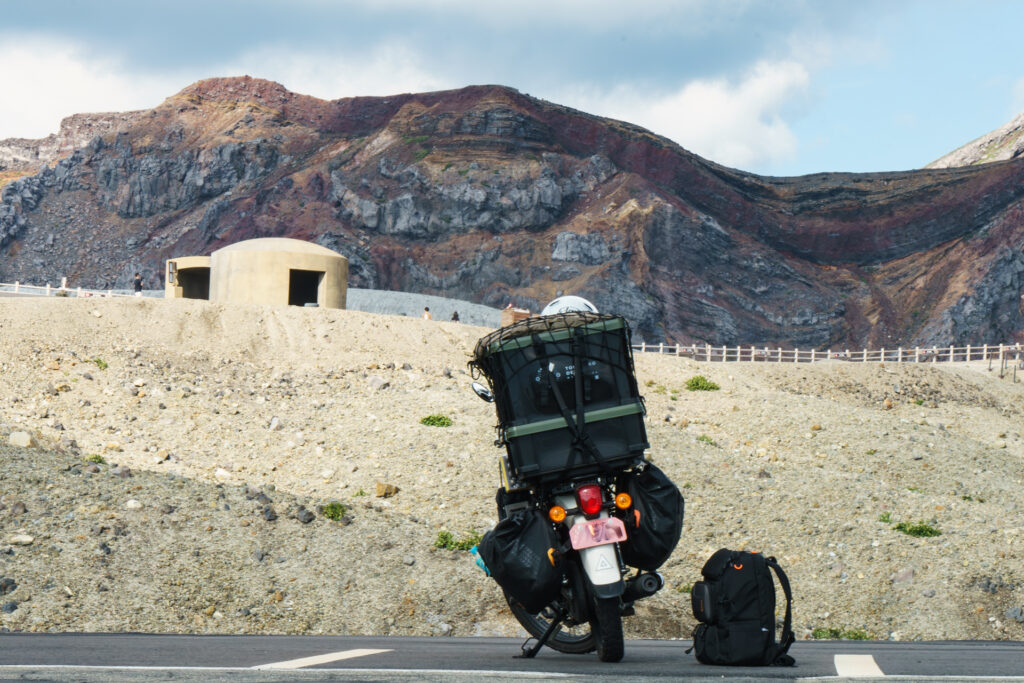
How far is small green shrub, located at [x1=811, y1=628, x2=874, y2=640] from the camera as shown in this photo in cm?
1186

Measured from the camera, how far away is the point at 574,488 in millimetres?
6590

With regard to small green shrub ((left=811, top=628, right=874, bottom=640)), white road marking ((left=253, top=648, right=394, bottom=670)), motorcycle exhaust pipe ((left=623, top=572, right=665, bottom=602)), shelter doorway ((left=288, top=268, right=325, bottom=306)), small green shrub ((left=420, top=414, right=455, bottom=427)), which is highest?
shelter doorway ((left=288, top=268, right=325, bottom=306))

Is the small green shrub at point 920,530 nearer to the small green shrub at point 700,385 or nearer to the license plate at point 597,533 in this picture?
the license plate at point 597,533

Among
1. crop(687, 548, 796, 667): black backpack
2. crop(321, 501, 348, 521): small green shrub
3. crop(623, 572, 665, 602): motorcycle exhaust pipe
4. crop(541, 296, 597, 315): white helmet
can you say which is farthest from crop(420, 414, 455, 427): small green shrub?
crop(687, 548, 796, 667): black backpack

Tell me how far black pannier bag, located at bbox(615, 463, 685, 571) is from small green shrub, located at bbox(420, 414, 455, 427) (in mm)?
14524

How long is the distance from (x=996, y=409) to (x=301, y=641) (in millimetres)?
37372

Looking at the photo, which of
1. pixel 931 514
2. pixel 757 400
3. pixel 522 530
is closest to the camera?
pixel 522 530

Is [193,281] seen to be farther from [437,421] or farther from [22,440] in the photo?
[22,440]

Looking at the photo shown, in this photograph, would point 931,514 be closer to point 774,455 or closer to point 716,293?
point 774,455

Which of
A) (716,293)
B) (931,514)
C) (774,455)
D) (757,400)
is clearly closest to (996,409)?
(757,400)

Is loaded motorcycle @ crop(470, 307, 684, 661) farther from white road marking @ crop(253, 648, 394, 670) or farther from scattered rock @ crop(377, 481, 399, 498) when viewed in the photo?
scattered rock @ crop(377, 481, 399, 498)

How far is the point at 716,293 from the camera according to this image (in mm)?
95688

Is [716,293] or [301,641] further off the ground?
[716,293]

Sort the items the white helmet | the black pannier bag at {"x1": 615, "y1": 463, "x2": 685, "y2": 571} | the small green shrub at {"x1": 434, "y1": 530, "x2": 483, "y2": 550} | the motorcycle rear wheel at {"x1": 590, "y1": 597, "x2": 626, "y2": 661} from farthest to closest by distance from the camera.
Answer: the small green shrub at {"x1": 434, "y1": 530, "x2": 483, "y2": 550}, the white helmet, the black pannier bag at {"x1": 615, "y1": 463, "x2": 685, "y2": 571}, the motorcycle rear wheel at {"x1": 590, "y1": 597, "x2": 626, "y2": 661}
